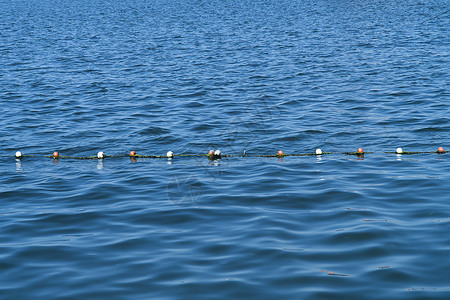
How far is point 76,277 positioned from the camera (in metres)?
7.92

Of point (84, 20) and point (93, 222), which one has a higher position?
point (84, 20)

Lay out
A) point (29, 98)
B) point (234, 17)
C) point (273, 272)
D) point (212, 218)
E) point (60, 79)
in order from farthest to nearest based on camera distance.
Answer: point (234, 17) → point (60, 79) → point (29, 98) → point (212, 218) → point (273, 272)

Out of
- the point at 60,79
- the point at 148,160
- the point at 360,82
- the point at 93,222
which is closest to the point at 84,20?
the point at 60,79

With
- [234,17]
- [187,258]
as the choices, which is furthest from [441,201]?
[234,17]

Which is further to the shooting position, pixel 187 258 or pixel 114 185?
pixel 114 185

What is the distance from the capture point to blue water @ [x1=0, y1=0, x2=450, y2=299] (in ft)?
25.9

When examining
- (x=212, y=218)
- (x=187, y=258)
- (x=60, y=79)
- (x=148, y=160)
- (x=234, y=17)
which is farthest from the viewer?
(x=234, y=17)

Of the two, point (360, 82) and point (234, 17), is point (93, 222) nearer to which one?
point (360, 82)

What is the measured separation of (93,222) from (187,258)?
248cm

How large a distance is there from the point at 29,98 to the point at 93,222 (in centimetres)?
1395

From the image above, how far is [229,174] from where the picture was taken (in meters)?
12.9

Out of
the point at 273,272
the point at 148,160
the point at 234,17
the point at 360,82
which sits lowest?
the point at 273,272

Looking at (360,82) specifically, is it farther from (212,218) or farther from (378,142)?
(212,218)

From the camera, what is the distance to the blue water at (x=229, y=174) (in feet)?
25.9
